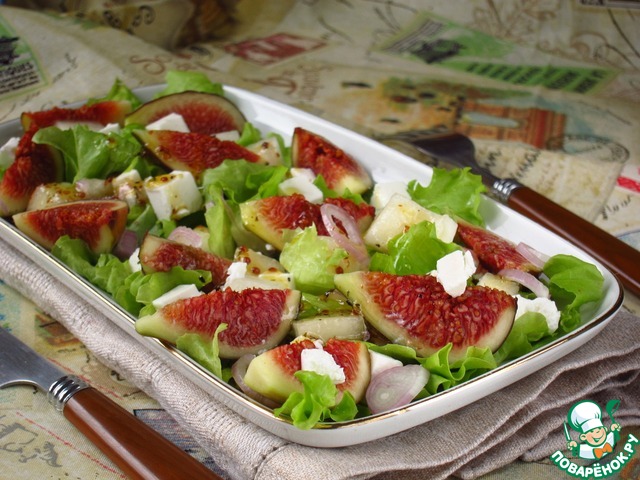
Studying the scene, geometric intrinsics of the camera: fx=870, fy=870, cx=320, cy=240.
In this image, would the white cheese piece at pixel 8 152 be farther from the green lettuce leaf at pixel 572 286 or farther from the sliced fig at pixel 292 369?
the green lettuce leaf at pixel 572 286

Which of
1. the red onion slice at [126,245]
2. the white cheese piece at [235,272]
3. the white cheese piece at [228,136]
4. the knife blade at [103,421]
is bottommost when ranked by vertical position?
the knife blade at [103,421]

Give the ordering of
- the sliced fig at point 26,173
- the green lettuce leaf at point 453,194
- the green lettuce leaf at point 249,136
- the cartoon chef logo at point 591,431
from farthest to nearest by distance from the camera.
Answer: the green lettuce leaf at point 249,136 → the sliced fig at point 26,173 → the green lettuce leaf at point 453,194 → the cartoon chef logo at point 591,431

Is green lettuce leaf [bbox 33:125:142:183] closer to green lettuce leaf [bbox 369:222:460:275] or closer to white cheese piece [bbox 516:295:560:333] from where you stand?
green lettuce leaf [bbox 369:222:460:275]

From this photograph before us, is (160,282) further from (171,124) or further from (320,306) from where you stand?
(171,124)

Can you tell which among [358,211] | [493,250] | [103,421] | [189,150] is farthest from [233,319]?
[189,150]

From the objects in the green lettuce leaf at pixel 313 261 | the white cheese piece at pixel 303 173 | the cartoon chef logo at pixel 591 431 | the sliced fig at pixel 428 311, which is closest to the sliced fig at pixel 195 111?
the white cheese piece at pixel 303 173

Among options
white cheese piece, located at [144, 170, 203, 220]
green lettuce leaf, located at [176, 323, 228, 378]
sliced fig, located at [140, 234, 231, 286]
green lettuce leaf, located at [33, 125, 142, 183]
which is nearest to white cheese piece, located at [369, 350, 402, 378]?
green lettuce leaf, located at [176, 323, 228, 378]

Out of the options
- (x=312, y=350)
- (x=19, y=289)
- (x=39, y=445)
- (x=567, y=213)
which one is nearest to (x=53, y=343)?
(x=19, y=289)
